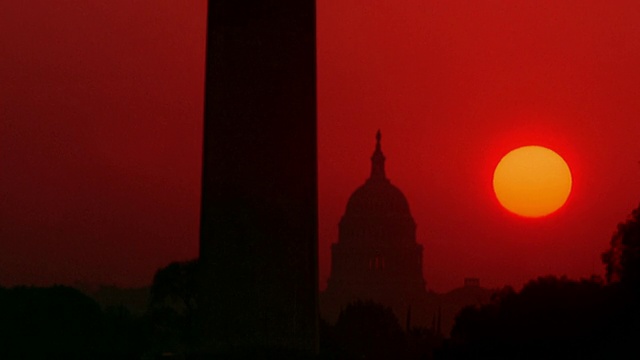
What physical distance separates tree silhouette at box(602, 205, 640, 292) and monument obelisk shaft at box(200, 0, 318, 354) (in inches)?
436

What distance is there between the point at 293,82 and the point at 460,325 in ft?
60.2

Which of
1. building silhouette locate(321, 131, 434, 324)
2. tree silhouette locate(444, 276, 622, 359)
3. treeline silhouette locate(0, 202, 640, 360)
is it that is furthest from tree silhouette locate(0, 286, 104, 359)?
building silhouette locate(321, 131, 434, 324)

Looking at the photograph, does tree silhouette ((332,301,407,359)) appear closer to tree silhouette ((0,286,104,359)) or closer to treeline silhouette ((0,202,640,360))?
treeline silhouette ((0,202,640,360))

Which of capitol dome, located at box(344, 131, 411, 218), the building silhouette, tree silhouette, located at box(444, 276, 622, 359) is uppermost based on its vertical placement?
capitol dome, located at box(344, 131, 411, 218)

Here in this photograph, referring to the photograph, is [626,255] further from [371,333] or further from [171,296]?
[371,333]

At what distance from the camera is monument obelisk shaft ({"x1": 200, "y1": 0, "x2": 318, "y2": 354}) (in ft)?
144

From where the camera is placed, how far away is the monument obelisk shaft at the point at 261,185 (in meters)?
43.8

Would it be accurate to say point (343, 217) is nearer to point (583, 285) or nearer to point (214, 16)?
point (583, 285)

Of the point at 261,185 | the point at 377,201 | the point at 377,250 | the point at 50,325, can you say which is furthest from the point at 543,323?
the point at 377,250

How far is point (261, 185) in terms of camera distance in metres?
44.0

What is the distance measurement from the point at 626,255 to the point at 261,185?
1560cm

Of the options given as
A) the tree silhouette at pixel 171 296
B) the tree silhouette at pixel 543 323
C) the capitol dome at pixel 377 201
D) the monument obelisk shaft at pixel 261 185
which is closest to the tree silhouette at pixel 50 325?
the tree silhouette at pixel 171 296

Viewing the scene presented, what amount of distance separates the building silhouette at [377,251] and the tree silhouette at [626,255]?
122 m

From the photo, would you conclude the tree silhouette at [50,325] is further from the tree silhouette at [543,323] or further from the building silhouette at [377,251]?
the building silhouette at [377,251]
